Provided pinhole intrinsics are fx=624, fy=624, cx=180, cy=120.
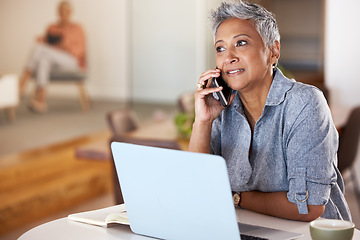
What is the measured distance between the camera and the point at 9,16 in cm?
552

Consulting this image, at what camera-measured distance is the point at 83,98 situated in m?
6.59

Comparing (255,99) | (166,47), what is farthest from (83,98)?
(255,99)

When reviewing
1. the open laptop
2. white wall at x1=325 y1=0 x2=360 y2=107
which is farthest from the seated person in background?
the open laptop

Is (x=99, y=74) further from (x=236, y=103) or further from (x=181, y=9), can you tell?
(x=236, y=103)

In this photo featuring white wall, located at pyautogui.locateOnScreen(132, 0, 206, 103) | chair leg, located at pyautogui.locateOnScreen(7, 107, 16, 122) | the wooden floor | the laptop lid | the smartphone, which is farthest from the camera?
white wall, located at pyautogui.locateOnScreen(132, 0, 206, 103)

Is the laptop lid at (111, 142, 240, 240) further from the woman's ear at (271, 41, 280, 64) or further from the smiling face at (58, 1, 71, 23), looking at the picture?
the smiling face at (58, 1, 71, 23)

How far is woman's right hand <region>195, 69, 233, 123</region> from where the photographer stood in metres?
2.06

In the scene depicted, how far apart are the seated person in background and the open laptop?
4.45 metres

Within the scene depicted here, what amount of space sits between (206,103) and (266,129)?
0.24 m

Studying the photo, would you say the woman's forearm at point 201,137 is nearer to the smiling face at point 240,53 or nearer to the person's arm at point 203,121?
the person's arm at point 203,121

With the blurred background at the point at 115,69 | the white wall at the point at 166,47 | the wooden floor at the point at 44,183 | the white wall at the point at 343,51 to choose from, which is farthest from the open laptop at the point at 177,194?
the white wall at the point at 166,47

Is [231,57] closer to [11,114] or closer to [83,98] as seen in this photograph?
[11,114]

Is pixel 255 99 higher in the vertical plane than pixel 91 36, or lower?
higher

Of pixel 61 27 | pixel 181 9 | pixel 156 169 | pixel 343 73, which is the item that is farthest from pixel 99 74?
pixel 156 169
